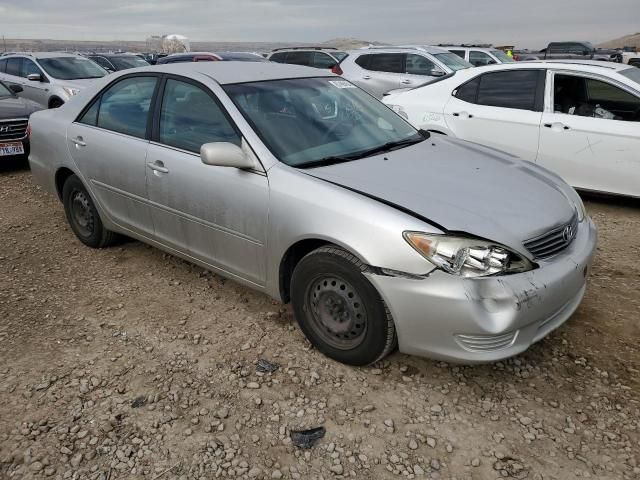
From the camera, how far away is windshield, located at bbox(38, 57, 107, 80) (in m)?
10.5

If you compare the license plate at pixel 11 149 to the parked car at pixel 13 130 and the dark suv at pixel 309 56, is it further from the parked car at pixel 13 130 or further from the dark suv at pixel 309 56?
the dark suv at pixel 309 56

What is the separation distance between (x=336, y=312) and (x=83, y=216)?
9.22 feet

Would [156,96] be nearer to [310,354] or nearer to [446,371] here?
[310,354]

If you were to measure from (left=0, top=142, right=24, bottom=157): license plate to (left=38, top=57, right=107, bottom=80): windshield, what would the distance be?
3.61m

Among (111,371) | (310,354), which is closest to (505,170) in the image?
(310,354)

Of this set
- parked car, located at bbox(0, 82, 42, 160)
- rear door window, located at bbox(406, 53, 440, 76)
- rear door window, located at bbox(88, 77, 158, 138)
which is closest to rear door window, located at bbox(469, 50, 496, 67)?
rear door window, located at bbox(406, 53, 440, 76)

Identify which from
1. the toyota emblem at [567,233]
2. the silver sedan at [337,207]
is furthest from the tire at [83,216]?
the toyota emblem at [567,233]

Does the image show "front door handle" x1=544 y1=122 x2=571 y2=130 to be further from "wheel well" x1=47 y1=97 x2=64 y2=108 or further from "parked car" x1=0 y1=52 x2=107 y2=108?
"wheel well" x1=47 y1=97 x2=64 y2=108

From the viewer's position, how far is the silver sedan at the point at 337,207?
97.5 inches

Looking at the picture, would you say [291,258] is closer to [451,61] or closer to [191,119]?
[191,119]

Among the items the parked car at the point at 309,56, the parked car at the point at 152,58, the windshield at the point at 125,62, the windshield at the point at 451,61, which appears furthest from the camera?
the parked car at the point at 152,58

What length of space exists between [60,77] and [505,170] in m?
9.86

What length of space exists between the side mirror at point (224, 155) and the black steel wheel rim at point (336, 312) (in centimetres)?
79

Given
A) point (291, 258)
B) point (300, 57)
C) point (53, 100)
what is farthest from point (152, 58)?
point (291, 258)
